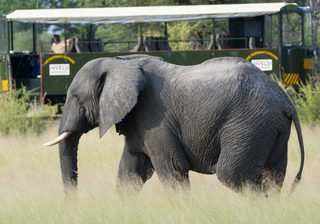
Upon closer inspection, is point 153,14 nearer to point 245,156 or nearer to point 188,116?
point 188,116

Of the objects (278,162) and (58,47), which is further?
(58,47)

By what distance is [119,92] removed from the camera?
10805 millimetres

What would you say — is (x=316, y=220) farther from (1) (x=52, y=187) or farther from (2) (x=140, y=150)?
(1) (x=52, y=187)

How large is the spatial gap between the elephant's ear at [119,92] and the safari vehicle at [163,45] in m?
13.9

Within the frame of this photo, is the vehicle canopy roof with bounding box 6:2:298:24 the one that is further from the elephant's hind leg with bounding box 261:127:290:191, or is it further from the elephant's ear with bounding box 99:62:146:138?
the elephant's hind leg with bounding box 261:127:290:191

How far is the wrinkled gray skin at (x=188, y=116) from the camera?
34.2 feet

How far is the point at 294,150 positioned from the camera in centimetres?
1557

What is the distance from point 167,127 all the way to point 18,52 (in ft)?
54.9

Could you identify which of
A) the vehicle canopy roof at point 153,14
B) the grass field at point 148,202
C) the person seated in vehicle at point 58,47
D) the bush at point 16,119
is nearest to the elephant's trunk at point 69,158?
the grass field at point 148,202

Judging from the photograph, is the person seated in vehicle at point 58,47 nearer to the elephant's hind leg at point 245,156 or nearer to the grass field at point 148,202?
the grass field at point 148,202

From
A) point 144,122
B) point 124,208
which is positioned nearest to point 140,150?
point 144,122

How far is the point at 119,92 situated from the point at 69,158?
1018 millimetres

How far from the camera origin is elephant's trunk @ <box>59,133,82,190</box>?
37.3 feet

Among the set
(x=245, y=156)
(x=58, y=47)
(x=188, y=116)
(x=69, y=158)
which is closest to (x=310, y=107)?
(x=58, y=47)
